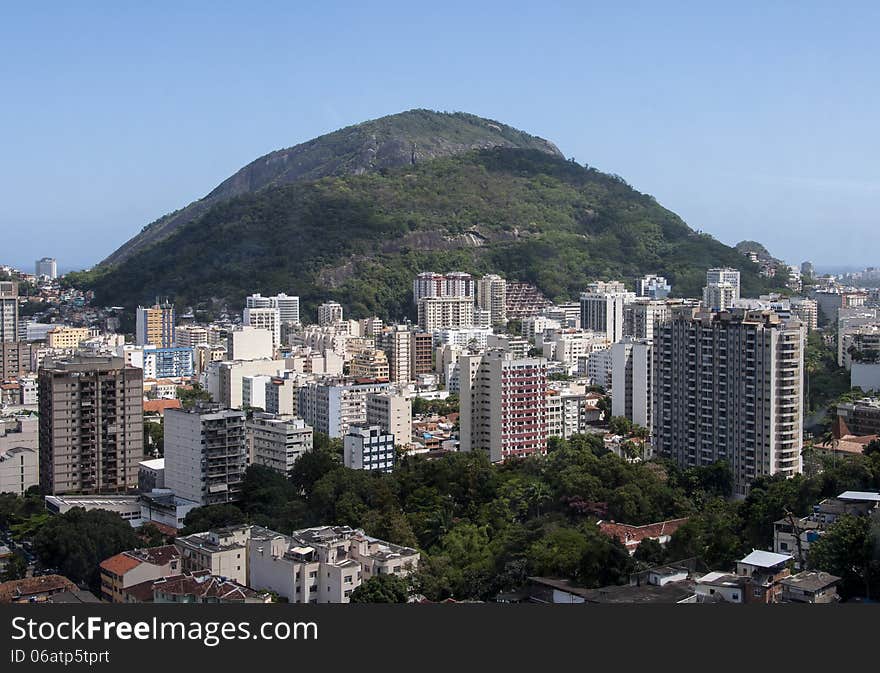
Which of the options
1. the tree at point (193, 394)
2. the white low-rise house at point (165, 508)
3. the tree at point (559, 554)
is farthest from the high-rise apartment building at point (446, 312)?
the tree at point (559, 554)

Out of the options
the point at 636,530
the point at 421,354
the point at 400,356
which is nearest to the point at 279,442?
the point at 636,530

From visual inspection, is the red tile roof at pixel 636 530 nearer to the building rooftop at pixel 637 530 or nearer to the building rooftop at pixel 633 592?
the building rooftop at pixel 637 530

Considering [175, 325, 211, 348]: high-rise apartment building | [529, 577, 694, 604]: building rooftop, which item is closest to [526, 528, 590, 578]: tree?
[529, 577, 694, 604]: building rooftop

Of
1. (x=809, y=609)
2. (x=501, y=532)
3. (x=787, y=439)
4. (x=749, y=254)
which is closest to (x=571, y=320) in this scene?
(x=749, y=254)

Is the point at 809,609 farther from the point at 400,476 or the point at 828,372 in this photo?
the point at 828,372

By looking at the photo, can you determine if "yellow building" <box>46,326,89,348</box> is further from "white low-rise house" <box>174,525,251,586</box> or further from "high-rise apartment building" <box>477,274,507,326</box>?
"white low-rise house" <box>174,525,251,586</box>

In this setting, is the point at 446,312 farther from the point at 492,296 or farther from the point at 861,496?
the point at 861,496

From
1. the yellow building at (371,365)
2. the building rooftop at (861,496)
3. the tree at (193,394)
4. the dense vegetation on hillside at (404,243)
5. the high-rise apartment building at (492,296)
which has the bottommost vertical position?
the tree at (193,394)
